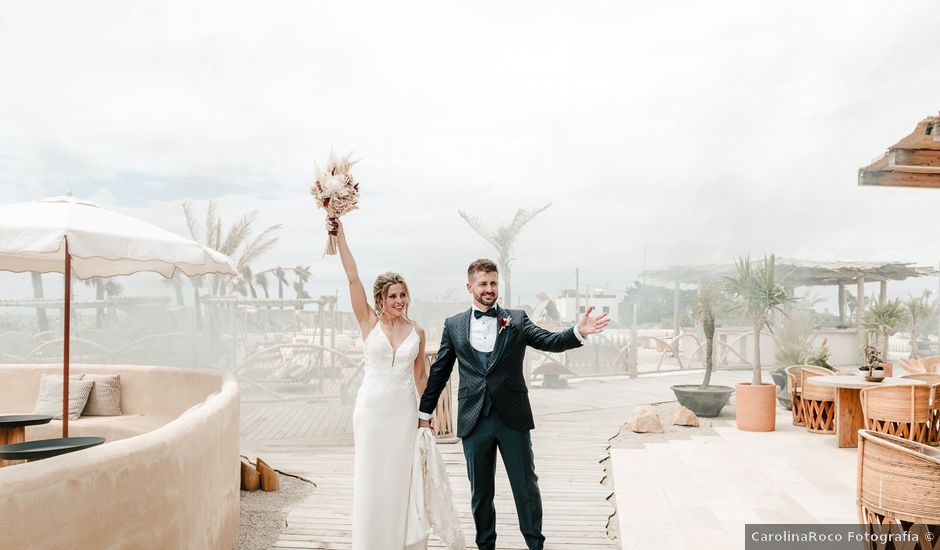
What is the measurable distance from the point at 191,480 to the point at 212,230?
19.2 m

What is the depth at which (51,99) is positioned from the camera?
34.3 meters

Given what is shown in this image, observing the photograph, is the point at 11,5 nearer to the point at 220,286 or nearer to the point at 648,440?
the point at 220,286

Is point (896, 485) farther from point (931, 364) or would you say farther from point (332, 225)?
point (931, 364)

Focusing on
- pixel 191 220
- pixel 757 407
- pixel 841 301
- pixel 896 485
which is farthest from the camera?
pixel 191 220

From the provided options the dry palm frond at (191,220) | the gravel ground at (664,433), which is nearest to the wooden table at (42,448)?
the gravel ground at (664,433)

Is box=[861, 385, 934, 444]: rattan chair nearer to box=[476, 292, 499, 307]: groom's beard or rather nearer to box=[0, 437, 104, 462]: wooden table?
box=[476, 292, 499, 307]: groom's beard

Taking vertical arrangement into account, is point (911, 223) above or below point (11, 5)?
below

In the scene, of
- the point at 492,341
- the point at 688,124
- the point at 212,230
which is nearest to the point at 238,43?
the point at 212,230

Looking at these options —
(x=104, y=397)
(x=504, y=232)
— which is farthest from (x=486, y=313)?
(x=504, y=232)

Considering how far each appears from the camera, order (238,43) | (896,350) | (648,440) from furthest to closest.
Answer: (238,43) < (896,350) < (648,440)

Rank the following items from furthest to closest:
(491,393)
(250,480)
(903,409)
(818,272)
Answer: (818,272), (903,409), (250,480), (491,393)

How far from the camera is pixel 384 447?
350 cm

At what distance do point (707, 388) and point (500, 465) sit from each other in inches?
164

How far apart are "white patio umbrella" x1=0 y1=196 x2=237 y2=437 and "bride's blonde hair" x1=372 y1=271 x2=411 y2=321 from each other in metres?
1.77
